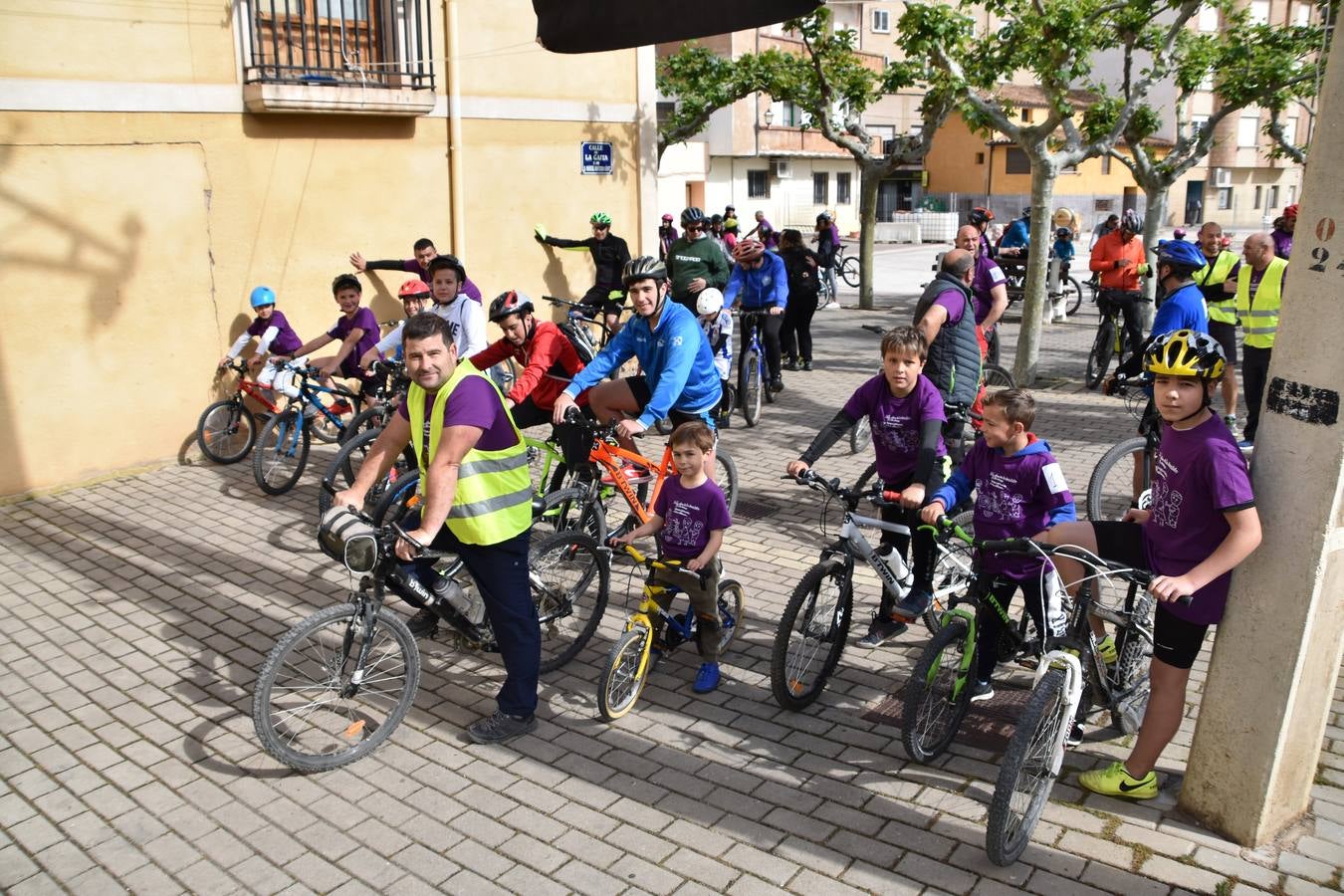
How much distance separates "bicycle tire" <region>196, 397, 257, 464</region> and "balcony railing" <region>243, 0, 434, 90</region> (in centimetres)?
281

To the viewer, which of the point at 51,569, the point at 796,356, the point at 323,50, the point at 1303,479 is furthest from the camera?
the point at 796,356

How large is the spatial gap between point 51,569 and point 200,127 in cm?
411

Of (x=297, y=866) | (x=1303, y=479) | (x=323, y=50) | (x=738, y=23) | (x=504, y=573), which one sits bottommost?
(x=297, y=866)

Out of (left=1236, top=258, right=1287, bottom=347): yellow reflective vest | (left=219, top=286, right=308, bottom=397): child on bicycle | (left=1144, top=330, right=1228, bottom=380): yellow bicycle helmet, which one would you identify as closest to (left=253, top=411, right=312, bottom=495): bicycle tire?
(left=219, top=286, right=308, bottom=397): child on bicycle

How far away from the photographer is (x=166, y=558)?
7.30 m

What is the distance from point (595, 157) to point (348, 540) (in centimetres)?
868

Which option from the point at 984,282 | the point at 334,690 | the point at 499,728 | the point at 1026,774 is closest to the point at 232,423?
the point at 334,690

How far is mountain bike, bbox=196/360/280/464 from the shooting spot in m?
9.36

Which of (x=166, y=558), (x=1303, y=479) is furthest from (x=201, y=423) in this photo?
(x=1303, y=479)

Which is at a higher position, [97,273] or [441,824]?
[97,273]

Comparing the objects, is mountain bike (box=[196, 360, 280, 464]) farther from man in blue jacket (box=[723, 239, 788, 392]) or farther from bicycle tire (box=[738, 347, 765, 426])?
man in blue jacket (box=[723, 239, 788, 392])

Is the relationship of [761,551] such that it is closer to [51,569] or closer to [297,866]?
[297,866]

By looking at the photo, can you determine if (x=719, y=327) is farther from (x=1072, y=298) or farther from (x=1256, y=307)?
(x=1072, y=298)

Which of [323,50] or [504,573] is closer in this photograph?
[504,573]
